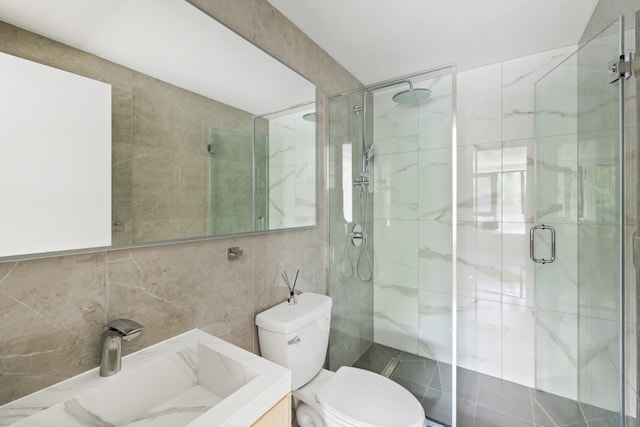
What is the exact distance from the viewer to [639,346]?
3.67ft

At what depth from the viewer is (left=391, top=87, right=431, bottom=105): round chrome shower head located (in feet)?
5.64

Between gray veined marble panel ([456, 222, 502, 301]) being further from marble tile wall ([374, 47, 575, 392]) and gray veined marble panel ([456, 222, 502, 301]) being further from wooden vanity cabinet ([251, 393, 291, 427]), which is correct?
wooden vanity cabinet ([251, 393, 291, 427])

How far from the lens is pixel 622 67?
1.18 m

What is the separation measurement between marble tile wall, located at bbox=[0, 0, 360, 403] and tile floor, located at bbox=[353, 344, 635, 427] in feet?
3.20

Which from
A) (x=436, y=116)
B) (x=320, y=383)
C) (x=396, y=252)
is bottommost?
(x=320, y=383)

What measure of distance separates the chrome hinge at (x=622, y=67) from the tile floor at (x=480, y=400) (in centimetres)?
166

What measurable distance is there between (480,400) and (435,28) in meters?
2.52

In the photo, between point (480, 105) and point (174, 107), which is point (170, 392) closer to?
point (174, 107)

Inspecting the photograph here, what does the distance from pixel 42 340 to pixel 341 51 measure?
215 cm

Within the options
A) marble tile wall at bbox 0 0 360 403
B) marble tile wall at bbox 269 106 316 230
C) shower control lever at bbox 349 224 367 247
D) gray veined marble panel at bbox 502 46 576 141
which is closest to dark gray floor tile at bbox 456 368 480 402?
shower control lever at bbox 349 224 367 247

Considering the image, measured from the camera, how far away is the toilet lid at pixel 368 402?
1.20 m

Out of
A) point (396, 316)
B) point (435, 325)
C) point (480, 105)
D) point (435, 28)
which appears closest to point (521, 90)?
point (480, 105)

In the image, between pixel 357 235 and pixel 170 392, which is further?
pixel 357 235

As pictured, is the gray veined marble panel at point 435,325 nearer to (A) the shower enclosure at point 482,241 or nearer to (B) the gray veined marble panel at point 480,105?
(A) the shower enclosure at point 482,241
